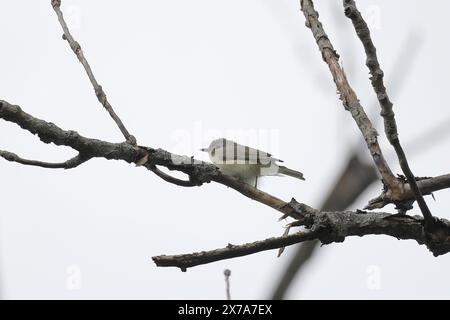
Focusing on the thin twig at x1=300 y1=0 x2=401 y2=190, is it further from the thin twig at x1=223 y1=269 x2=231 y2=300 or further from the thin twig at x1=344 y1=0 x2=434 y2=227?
the thin twig at x1=223 y1=269 x2=231 y2=300

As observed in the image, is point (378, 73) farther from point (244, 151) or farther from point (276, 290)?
point (244, 151)

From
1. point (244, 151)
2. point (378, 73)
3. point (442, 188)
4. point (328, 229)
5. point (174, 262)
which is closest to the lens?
point (174, 262)

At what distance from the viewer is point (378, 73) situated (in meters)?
1.84

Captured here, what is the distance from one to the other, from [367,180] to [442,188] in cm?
122

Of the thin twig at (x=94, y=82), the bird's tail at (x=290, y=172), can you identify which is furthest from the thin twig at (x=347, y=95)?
the bird's tail at (x=290, y=172)

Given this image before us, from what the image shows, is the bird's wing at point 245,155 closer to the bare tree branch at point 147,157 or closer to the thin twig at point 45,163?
the bare tree branch at point 147,157

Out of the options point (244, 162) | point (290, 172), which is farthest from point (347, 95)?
point (290, 172)

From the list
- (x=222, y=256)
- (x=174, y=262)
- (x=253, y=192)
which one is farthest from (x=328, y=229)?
(x=174, y=262)

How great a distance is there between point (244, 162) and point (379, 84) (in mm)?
1226

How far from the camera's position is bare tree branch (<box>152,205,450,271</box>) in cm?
182

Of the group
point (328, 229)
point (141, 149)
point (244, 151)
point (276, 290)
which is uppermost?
point (244, 151)

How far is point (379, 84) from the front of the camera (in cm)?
186

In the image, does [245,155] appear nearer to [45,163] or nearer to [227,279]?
[227,279]

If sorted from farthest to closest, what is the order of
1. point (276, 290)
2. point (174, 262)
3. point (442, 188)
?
point (442, 188), point (174, 262), point (276, 290)
